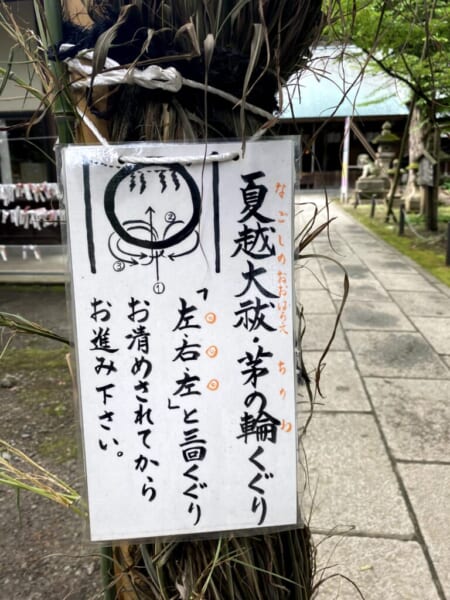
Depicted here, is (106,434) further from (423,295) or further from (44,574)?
(423,295)

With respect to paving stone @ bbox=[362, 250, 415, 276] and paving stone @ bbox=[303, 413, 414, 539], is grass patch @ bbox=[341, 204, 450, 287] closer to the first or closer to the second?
paving stone @ bbox=[362, 250, 415, 276]

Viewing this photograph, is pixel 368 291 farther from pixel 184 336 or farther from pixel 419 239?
pixel 184 336

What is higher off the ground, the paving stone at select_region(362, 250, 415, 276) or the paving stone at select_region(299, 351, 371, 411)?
the paving stone at select_region(362, 250, 415, 276)

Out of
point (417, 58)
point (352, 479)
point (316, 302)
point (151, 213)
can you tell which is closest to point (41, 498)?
point (352, 479)

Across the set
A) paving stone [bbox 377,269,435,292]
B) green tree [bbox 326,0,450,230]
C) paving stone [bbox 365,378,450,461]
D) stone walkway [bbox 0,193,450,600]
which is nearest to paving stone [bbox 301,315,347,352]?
stone walkway [bbox 0,193,450,600]

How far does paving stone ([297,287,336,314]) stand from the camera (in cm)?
486

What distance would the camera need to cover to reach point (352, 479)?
2289mm

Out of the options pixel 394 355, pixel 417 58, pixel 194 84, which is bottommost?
pixel 394 355

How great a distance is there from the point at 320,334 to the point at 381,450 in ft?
5.77

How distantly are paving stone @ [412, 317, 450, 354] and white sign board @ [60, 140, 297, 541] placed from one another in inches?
124

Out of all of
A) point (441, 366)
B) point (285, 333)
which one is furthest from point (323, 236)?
point (285, 333)

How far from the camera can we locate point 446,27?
18.5 ft

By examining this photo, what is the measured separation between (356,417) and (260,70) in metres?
2.33

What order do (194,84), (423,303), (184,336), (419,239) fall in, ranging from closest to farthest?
(194,84), (184,336), (423,303), (419,239)
